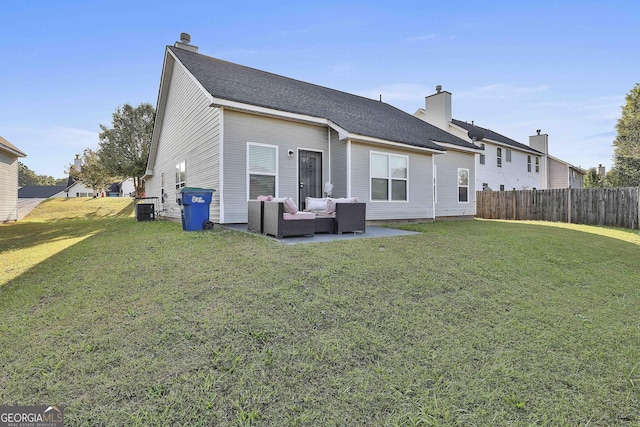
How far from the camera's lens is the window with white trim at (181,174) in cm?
1083

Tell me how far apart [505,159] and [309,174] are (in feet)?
60.5

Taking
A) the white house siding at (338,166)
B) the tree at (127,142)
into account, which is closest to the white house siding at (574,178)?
the white house siding at (338,166)

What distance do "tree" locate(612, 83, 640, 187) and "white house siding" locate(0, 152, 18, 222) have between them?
132ft

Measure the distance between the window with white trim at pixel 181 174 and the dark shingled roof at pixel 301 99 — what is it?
11.4 feet

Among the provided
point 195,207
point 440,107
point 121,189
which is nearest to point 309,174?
point 195,207

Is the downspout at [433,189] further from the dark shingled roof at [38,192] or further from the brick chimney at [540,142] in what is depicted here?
the dark shingled roof at [38,192]

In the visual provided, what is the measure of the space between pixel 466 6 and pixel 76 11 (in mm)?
12925

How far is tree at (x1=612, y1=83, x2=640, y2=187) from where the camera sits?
22.7 metres

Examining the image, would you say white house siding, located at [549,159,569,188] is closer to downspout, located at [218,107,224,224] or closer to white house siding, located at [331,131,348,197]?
white house siding, located at [331,131,348,197]

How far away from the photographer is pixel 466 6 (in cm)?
988

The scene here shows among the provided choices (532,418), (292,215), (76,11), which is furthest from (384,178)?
(76,11)

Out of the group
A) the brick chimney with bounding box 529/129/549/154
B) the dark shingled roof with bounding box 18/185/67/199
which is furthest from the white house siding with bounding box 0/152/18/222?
the dark shingled roof with bounding box 18/185/67/199

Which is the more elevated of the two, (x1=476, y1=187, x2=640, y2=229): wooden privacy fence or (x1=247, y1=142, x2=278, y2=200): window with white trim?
(x1=247, y1=142, x2=278, y2=200): window with white trim

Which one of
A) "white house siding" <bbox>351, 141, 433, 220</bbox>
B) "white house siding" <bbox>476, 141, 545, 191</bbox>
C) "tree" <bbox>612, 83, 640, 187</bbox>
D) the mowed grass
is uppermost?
"tree" <bbox>612, 83, 640, 187</bbox>
